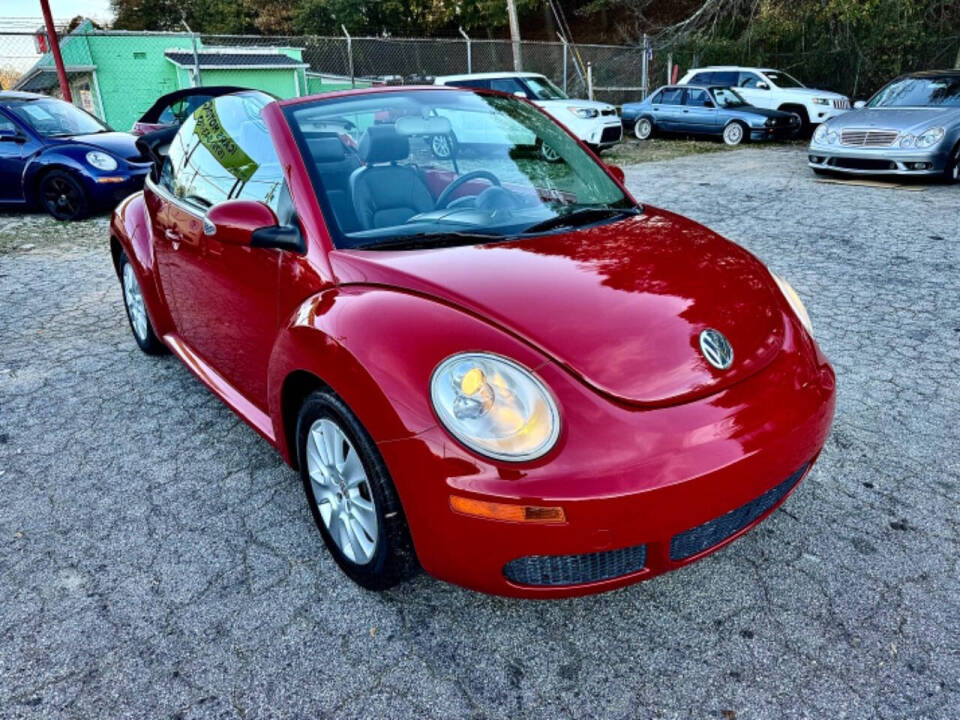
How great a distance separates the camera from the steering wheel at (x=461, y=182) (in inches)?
104

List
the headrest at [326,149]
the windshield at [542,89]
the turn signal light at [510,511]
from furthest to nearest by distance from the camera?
1. the windshield at [542,89]
2. the headrest at [326,149]
3. the turn signal light at [510,511]

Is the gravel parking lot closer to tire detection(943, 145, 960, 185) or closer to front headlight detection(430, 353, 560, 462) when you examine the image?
front headlight detection(430, 353, 560, 462)

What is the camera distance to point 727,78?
1588cm

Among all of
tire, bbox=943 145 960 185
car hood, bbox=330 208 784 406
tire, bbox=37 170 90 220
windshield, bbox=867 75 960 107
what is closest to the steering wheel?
car hood, bbox=330 208 784 406

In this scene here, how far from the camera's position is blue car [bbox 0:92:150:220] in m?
8.19

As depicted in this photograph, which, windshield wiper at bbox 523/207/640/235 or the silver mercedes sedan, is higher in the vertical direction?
windshield wiper at bbox 523/207/640/235

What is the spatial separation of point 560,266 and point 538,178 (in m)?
0.80

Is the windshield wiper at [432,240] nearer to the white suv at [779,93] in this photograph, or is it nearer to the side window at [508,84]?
the side window at [508,84]

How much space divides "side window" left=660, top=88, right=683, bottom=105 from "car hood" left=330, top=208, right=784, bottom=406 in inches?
563

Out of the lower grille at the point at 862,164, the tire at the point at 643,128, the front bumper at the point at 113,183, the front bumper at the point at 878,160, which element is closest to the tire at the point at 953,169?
the front bumper at the point at 878,160

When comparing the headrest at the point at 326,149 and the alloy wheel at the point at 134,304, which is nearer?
the headrest at the point at 326,149

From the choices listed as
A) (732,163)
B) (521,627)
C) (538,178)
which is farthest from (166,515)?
(732,163)

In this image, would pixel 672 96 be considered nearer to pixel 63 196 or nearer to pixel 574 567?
pixel 63 196

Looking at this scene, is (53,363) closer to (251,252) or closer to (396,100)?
(251,252)
